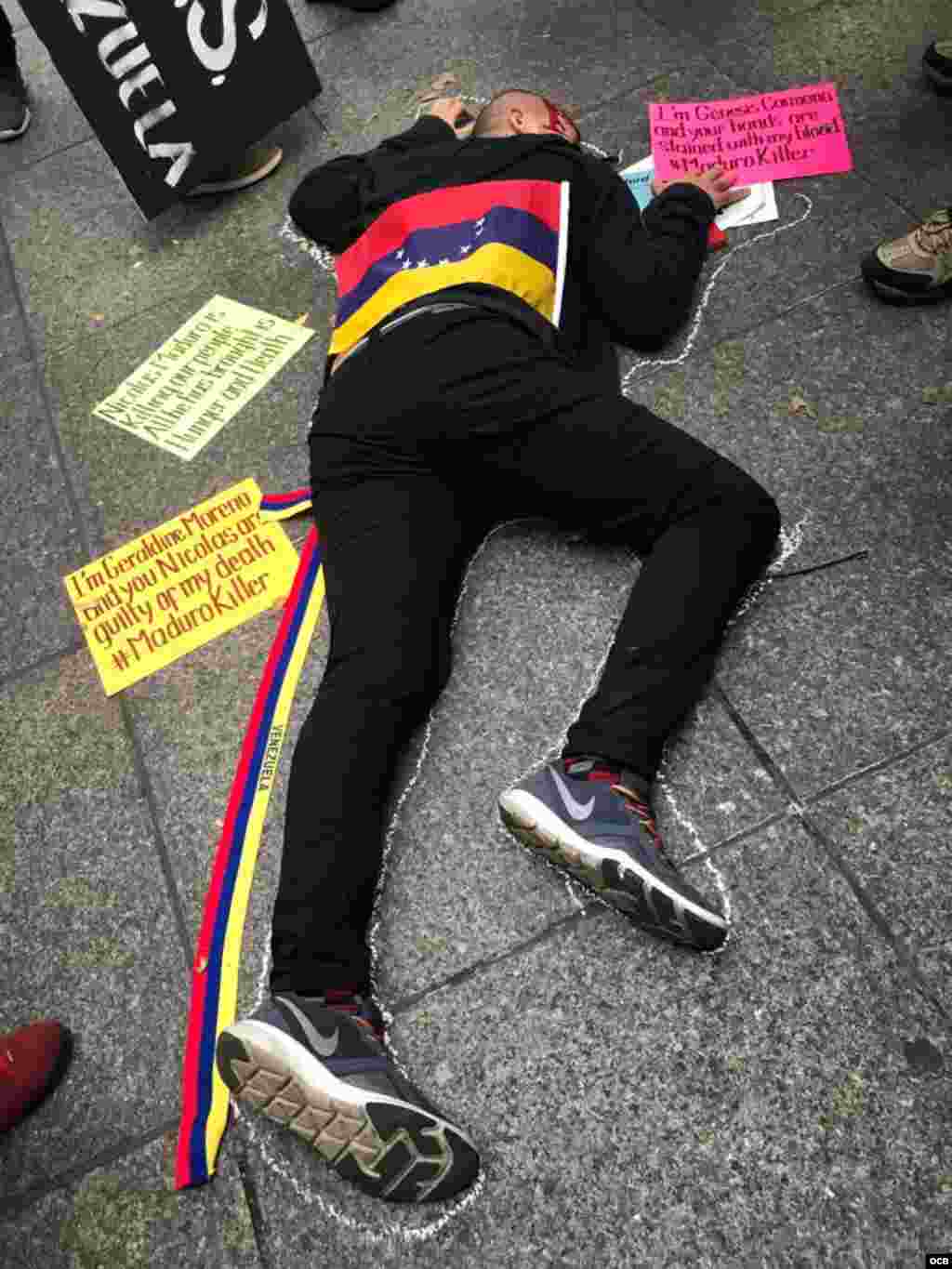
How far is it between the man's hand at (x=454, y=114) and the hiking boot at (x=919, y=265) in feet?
4.16

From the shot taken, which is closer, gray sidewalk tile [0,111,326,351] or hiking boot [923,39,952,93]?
hiking boot [923,39,952,93]

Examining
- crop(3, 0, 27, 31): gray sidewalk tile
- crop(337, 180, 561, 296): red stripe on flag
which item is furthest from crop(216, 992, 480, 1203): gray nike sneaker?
crop(3, 0, 27, 31): gray sidewalk tile

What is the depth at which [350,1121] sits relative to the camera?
1596mm

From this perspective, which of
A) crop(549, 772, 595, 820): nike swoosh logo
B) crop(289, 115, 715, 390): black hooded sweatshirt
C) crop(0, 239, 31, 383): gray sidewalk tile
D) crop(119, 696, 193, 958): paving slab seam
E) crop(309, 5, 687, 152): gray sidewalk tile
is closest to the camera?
crop(549, 772, 595, 820): nike swoosh logo

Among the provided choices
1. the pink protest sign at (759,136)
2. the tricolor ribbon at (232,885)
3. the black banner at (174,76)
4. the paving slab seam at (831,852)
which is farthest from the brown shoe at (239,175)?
the paving slab seam at (831,852)

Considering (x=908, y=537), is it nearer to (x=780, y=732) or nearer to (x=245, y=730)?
(x=780, y=732)

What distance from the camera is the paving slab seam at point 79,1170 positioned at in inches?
72.8

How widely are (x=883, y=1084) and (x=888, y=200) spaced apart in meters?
2.38

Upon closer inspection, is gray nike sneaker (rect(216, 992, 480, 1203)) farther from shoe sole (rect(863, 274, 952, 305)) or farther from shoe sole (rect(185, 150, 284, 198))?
shoe sole (rect(185, 150, 284, 198))

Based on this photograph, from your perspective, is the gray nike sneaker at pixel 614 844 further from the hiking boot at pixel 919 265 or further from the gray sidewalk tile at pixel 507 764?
A: the hiking boot at pixel 919 265

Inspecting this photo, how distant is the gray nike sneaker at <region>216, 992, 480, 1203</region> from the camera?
1599 millimetres

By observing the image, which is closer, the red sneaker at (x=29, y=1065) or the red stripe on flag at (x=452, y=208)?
the red sneaker at (x=29, y=1065)

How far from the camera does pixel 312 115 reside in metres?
3.85

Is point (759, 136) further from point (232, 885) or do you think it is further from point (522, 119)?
point (232, 885)
